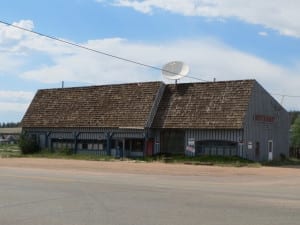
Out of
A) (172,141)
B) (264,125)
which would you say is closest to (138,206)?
(172,141)

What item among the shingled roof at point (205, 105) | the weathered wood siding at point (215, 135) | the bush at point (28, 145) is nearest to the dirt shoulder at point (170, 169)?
the weathered wood siding at point (215, 135)

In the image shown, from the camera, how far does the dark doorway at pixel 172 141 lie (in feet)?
154

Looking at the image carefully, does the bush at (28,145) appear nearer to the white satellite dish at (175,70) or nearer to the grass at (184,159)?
the grass at (184,159)

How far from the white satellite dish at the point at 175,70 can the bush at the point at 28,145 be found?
14.6 meters

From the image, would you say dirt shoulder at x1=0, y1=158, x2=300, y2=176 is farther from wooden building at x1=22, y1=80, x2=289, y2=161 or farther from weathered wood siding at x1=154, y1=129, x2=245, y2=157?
wooden building at x1=22, y1=80, x2=289, y2=161

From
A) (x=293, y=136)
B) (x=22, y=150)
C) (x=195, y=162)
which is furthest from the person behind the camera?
(x=293, y=136)

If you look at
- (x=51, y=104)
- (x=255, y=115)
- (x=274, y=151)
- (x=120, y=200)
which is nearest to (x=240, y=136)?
(x=255, y=115)

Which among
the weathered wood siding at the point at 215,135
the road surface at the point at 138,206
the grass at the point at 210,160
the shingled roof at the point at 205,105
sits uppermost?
the shingled roof at the point at 205,105

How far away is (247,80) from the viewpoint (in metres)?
46.2

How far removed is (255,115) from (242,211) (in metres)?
33.6

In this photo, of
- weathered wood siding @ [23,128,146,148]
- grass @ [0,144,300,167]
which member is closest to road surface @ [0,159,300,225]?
grass @ [0,144,300,167]

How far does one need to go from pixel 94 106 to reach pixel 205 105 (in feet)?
38.1

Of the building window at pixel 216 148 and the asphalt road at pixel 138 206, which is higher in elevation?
the building window at pixel 216 148

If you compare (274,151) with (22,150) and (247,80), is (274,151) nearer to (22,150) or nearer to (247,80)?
A: (247,80)
